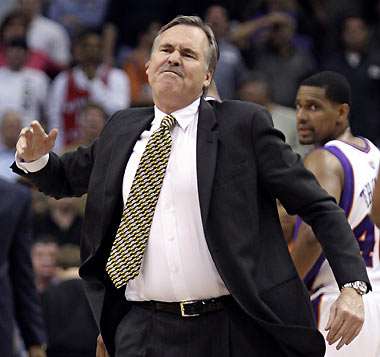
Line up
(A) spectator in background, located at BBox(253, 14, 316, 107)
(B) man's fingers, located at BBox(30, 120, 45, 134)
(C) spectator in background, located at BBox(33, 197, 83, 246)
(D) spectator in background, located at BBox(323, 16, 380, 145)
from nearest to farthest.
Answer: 1. (B) man's fingers, located at BBox(30, 120, 45, 134)
2. (C) spectator in background, located at BBox(33, 197, 83, 246)
3. (D) spectator in background, located at BBox(323, 16, 380, 145)
4. (A) spectator in background, located at BBox(253, 14, 316, 107)

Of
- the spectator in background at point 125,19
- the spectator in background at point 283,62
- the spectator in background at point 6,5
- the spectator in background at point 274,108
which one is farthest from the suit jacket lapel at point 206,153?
the spectator in background at point 6,5

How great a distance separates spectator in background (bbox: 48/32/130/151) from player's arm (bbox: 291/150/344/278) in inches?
252

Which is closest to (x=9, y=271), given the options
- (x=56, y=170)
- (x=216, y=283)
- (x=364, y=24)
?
(x=56, y=170)

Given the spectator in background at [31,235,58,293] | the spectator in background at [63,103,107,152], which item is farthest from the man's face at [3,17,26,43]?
the spectator in background at [31,235,58,293]

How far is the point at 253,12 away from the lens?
515 inches

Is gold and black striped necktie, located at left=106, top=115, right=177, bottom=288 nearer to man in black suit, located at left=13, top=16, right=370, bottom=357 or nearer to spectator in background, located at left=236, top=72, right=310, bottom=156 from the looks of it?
man in black suit, located at left=13, top=16, right=370, bottom=357

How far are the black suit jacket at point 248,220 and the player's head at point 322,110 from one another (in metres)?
1.19

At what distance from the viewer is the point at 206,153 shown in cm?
369

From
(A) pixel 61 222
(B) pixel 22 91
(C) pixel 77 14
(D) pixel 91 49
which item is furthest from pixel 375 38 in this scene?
(A) pixel 61 222

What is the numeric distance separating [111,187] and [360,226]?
1.57 meters

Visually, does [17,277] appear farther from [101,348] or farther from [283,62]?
[283,62]

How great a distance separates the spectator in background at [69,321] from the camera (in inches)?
255

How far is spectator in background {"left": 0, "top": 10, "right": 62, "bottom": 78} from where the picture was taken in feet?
36.7

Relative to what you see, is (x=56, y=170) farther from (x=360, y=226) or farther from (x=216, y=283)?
(x=360, y=226)
